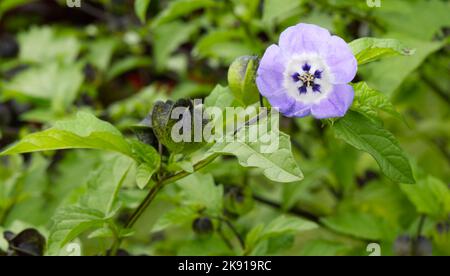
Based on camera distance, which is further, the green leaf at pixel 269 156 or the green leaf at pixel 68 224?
Result: the green leaf at pixel 68 224

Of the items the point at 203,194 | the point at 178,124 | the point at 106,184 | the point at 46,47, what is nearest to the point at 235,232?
the point at 203,194

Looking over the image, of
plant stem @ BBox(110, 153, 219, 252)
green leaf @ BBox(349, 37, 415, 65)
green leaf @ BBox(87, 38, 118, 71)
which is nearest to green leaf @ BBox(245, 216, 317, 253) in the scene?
plant stem @ BBox(110, 153, 219, 252)

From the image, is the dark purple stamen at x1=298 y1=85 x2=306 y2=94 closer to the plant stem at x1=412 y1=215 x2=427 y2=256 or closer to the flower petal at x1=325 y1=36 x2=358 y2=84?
the flower petal at x1=325 y1=36 x2=358 y2=84

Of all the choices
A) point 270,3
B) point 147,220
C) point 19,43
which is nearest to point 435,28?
point 270,3

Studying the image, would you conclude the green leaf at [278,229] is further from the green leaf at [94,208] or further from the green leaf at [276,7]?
the green leaf at [276,7]

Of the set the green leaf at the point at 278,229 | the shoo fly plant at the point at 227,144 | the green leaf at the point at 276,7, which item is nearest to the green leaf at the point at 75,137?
the shoo fly plant at the point at 227,144

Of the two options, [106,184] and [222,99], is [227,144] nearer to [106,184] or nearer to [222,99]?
[222,99]

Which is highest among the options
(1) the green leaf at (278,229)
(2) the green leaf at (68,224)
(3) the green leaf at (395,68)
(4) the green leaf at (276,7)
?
(4) the green leaf at (276,7)
